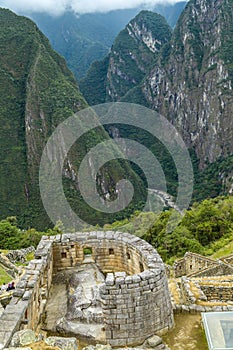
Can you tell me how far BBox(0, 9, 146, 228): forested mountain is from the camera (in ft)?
293

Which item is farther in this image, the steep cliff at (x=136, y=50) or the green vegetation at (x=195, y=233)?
the steep cliff at (x=136, y=50)

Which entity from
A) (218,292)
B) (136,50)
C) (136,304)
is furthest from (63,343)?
(136,50)

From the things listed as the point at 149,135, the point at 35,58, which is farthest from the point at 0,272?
the point at 149,135

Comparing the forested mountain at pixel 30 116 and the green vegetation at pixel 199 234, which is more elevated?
the forested mountain at pixel 30 116

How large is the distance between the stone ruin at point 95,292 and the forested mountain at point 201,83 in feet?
305

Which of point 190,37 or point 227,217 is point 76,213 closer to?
point 227,217

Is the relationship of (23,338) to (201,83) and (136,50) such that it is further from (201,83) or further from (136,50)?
(136,50)

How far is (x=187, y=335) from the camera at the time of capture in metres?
7.57

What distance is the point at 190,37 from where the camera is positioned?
5492 inches

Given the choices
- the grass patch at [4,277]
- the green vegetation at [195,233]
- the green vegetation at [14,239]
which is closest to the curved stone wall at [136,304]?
the grass patch at [4,277]

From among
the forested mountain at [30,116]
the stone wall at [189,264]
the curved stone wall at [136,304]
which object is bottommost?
the curved stone wall at [136,304]

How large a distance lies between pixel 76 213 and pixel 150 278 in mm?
73025

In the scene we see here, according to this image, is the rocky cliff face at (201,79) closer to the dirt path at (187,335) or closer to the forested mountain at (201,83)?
the forested mountain at (201,83)

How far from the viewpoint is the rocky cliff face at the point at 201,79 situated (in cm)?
12191
